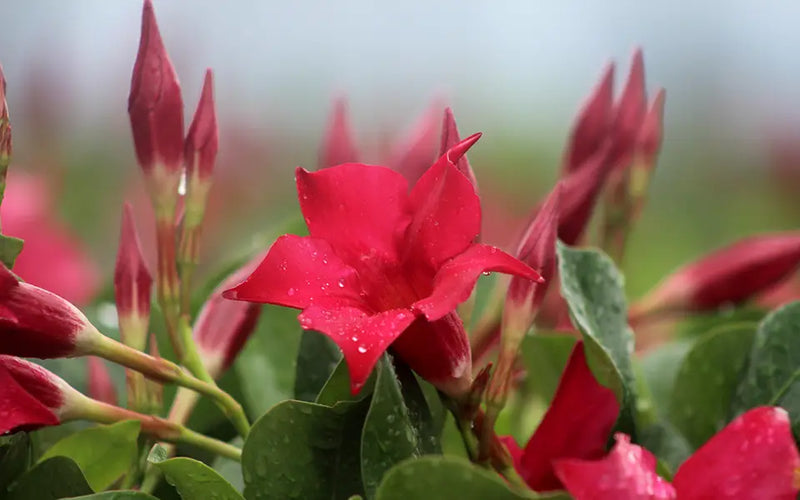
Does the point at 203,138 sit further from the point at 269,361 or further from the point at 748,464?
the point at 748,464

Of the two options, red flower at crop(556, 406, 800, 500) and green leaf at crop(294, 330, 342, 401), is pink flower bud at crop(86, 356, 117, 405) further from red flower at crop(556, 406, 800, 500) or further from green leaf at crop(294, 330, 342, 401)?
red flower at crop(556, 406, 800, 500)

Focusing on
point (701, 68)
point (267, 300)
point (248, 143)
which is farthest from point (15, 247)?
point (701, 68)

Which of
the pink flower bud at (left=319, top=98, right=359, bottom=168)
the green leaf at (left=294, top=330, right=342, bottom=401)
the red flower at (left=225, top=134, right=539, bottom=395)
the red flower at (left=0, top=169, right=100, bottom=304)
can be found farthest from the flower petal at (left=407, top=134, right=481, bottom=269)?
the red flower at (left=0, top=169, right=100, bottom=304)

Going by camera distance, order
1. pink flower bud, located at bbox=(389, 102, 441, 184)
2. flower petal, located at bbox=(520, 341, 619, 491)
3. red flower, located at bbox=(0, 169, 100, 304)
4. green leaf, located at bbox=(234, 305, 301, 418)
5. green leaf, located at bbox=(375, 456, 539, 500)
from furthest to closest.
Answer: red flower, located at bbox=(0, 169, 100, 304) → pink flower bud, located at bbox=(389, 102, 441, 184) → green leaf, located at bbox=(234, 305, 301, 418) → flower petal, located at bbox=(520, 341, 619, 491) → green leaf, located at bbox=(375, 456, 539, 500)

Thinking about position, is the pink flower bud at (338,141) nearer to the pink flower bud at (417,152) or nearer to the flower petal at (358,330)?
the pink flower bud at (417,152)

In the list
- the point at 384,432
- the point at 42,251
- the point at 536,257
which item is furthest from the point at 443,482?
the point at 42,251
